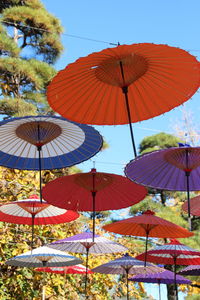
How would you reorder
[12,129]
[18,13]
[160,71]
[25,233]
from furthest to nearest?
[18,13], [25,233], [12,129], [160,71]

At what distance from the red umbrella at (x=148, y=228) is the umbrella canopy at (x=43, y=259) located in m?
1.42

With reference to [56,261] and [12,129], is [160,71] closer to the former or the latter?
[12,129]

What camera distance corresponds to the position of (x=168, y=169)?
5.61ft

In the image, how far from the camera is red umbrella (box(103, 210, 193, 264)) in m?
2.73

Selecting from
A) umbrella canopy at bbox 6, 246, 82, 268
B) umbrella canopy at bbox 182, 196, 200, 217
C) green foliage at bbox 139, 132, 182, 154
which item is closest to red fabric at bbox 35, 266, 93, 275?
umbrella canopy at bbox 6, 246, 82, 268

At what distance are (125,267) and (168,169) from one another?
4164mm

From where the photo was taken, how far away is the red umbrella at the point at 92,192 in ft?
6.63

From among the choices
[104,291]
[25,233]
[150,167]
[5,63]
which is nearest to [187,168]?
[150,167]

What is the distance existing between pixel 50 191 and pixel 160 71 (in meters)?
0.93

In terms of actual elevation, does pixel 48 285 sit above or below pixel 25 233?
below

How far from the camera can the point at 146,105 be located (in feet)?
5.57

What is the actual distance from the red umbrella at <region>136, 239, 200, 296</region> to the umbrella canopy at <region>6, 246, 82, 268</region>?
101cm

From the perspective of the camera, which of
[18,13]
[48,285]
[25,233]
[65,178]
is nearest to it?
[65,178]

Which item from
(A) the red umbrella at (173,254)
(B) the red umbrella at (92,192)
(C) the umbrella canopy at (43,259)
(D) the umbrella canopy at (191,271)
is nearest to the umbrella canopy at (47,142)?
(B) the red umbrella at (92,192)
